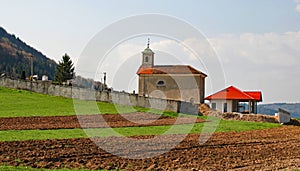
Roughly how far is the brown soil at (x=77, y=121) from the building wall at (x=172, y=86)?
84.3ft

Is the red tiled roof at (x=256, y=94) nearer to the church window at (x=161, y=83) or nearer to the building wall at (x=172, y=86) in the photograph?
the building wall at (x=172, y=86)

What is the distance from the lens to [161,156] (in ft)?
54.0

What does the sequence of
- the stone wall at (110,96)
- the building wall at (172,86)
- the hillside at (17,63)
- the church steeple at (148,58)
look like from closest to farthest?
1. the stone wall at (110,96)
2. the building wall at (172,86)
3. the church steeple at (148,58)
4. the hillside at (17,63)

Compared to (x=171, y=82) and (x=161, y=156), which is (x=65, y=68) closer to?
(x=171, y=82)

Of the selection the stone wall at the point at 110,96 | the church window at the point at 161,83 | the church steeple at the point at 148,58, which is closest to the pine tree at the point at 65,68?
the church steeple at the point at 148,58

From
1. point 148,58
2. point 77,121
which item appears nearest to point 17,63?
point 148,58

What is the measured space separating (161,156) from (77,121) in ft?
48.9

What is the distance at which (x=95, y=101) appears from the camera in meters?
45.8

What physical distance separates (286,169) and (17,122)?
60.2 ft

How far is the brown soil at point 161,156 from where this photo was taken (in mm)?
14320

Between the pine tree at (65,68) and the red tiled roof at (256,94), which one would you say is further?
the pine tree at (65,68)

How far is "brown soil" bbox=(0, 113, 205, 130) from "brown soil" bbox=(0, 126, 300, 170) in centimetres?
626

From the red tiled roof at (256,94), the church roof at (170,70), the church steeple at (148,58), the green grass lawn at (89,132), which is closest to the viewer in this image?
the green grass lawn at (89,132)

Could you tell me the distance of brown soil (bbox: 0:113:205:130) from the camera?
26.0 metres
